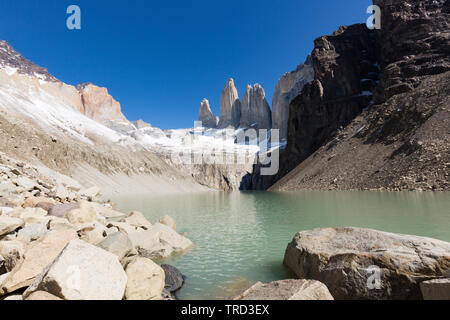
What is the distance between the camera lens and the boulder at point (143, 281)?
5.51 m

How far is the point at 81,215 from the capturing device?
10.8 m

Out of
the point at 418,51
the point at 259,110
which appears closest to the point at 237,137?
the point at 259,110

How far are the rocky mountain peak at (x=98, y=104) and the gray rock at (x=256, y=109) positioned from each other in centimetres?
9607

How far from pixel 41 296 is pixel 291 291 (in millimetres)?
4090

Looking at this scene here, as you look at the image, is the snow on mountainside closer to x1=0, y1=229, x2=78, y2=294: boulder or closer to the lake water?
the lake water

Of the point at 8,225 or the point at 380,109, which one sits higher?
the point at 380,109

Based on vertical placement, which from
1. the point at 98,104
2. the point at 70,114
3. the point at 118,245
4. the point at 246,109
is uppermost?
the point at 98,104

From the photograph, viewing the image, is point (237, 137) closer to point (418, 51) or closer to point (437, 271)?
point (418, 51)

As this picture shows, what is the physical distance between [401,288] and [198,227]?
41.8 feet

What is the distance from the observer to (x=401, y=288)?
16.3ft

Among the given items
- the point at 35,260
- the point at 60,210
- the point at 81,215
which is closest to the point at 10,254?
the point at 35,260

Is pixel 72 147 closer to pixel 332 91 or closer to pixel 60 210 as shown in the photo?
pixel 60 210

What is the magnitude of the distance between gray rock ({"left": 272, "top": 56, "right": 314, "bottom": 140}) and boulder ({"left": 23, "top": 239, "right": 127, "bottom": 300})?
481 feet

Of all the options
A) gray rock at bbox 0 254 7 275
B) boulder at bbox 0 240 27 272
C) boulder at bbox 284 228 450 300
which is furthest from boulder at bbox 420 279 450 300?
gray rock at bbox 0 254 7 275
